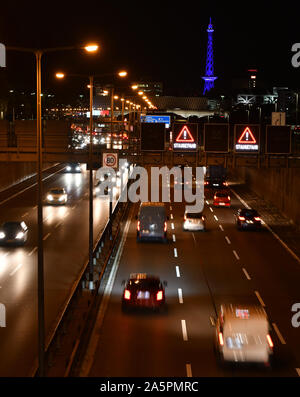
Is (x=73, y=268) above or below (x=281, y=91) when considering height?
below

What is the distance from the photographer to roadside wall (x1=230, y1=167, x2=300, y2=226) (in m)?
47.8

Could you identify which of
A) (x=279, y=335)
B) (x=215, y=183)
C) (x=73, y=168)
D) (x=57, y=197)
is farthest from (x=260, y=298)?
(x=73, y=168)

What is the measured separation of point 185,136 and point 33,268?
31.0ft

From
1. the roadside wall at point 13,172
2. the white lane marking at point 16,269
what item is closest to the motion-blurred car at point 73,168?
the roadside wall at point 13,172

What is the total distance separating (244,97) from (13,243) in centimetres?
16443

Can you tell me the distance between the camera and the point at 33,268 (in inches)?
1243

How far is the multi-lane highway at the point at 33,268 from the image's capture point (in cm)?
1996

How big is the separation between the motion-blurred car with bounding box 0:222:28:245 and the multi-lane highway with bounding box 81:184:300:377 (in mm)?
5832

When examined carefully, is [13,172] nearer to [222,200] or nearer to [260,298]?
[222,200]

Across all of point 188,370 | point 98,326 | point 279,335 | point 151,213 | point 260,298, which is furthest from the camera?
point 151,213

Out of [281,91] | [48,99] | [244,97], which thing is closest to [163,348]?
[48,99]

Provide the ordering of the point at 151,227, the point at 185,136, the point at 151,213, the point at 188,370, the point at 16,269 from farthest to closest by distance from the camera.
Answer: the point at 151,213 → the point at 151,227 → the point at 185,136 → the point at 16,269 → the point at 188,370
